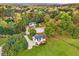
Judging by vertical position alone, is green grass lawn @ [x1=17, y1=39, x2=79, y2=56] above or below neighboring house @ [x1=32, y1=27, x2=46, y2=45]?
below

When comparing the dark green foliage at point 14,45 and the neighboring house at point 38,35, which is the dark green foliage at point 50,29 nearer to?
the neighboring house at point 38,35

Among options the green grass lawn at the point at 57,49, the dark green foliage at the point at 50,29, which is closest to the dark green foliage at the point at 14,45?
the green grass lawn at the point at 57,49

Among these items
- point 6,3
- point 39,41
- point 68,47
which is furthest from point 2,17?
point 68,47

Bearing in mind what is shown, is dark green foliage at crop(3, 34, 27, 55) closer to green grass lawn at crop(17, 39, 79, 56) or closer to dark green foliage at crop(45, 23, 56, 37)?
green grass lawn at crop(17, 39, 79, 56)

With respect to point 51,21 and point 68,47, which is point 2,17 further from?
point 68,47

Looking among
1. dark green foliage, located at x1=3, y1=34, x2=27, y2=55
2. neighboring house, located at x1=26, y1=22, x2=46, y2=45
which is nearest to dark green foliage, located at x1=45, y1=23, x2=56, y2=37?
→ neighboring house, located at x1=26, y1=22, x2=46, y2=45

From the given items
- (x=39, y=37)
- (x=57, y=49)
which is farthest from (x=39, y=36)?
(x=57, y=49)
